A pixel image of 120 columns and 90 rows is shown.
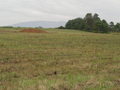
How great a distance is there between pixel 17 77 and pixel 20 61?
3185 millimetres

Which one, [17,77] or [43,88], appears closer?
[43,88]

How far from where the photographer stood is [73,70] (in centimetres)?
888

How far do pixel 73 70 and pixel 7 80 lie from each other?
8.86ft

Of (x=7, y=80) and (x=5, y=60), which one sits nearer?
(x=7, y=80)

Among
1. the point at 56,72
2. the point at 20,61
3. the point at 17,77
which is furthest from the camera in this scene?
the point at 20,61

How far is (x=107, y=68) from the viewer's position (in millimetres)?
9383

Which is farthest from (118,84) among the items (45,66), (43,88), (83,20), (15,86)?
(83,20)

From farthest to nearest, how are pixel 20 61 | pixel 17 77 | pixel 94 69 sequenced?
pixel 20 61
pixel 94 69
pixel 17 77

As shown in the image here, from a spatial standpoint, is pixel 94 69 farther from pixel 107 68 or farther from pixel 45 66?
pixel 45 66

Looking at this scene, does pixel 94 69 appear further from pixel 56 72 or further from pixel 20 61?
pixel 20 61

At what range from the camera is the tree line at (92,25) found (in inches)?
2709

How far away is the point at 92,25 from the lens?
7662 centimetres

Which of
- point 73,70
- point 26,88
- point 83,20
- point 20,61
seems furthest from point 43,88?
point 83,20

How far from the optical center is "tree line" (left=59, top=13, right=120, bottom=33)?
226ft
